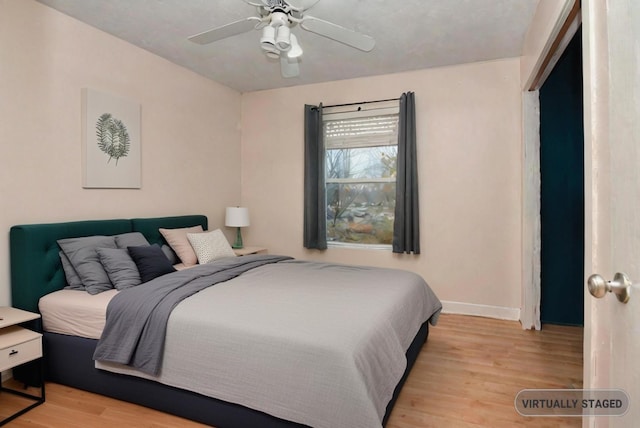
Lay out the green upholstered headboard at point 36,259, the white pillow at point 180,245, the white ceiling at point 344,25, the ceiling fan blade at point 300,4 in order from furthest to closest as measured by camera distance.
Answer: the white pillow at point 180,245 < the white ceiling at point 344,25 < the green upholstered headboard at point 36,259 < the ceiling fan blade at point 300,4

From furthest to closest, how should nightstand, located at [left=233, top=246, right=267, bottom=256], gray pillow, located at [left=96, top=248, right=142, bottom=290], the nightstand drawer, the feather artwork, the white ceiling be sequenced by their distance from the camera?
nightstand, located at [left=233, top=246, right=267, bottom=256] → the feather artwork → the white ceiling → gray pillow, located at [left=96, top=248, right=142, bottom=290] → the nightstand drawer

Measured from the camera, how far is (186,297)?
7.41 feet

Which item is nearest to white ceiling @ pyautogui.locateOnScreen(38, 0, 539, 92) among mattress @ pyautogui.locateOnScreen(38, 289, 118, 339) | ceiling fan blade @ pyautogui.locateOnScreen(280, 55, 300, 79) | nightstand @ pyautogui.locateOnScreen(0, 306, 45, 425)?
ceiling fan blade @ pyautogui.locateOnScreen(280, 55, 300, 79)

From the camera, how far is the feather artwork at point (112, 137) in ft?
10.3

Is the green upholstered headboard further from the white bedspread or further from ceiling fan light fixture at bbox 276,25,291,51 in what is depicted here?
ceiling fan light fixture at bbox 276,25,291,51

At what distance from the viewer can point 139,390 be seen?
2.17 meters

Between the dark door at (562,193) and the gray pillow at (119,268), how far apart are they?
3.78 m

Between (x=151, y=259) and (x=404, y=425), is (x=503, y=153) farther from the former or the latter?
(x=151, y=259)

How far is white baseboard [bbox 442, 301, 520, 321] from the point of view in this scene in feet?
12.6

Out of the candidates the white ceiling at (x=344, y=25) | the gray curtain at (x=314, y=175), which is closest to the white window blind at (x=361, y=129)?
the gray curtain at (x=314, y=175)

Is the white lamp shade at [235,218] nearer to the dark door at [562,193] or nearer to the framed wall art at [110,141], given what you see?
the framed wall art at [110,141]

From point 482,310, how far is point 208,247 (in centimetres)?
289

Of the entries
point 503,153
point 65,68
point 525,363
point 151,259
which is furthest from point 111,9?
point 525,363

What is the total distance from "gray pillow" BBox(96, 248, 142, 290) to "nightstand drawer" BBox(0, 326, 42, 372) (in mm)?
542
